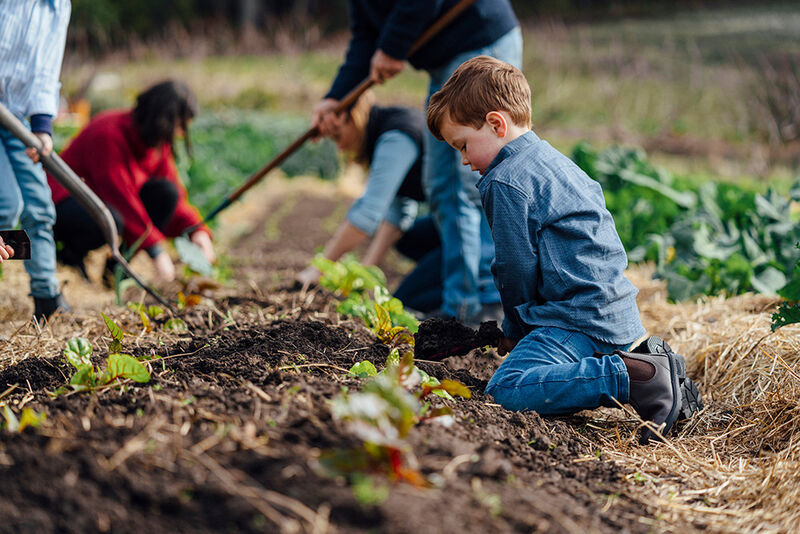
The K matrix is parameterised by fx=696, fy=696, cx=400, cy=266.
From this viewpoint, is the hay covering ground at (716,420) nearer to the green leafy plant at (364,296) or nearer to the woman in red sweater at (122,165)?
the woman in red sweater at (122,165)

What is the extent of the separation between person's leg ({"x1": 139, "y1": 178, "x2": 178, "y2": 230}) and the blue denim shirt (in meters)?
2.52

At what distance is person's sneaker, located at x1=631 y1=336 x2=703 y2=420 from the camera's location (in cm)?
221

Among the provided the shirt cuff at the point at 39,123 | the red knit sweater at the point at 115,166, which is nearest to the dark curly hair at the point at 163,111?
the red knit sweater at the point at 115,166

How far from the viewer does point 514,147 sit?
87.9 inches

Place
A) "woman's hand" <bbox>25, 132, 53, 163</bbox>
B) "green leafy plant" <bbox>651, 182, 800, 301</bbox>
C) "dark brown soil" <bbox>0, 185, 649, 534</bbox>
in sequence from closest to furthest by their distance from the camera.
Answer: "dark brown soil" <bbox>0, 185, 649, 534</bbox> < "woman's hand" <bbox>25, 132, 53, 163</bbox> < "green leafy plant" <bbox>651, 182, 800, 301</bbox>

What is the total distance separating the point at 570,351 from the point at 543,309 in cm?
16

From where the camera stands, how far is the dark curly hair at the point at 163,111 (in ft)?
12.5

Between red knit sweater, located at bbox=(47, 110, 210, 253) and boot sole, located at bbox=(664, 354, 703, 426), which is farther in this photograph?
red knit sweater, located at bbox=(47, 110, 210, 253)

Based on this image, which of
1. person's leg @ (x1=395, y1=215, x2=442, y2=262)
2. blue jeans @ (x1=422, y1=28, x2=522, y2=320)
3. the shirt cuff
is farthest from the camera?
person's leg @ (x1=395, y1=215, x2=442, y2=262)

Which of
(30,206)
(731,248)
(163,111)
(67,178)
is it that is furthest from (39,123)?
(731,248)

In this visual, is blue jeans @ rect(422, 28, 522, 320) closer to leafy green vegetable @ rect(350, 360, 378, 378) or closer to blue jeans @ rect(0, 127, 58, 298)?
leafy green vegetable @ rect(350, 360, 378, 378)

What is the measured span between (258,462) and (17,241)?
58.8 inches

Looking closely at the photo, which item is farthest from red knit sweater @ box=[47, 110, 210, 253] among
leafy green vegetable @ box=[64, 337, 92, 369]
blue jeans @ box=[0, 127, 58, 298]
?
leafy green vegetable @ box=[64, 337, 92, 369]

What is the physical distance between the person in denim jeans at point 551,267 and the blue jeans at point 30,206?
1715 mm
